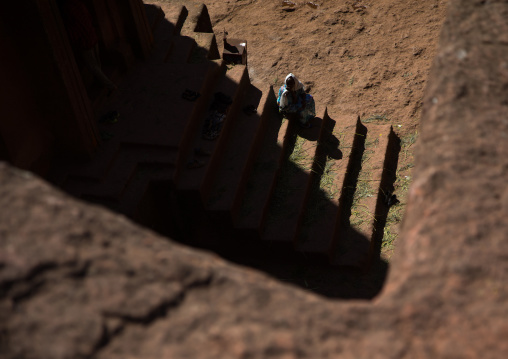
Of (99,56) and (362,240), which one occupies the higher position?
(99,56)

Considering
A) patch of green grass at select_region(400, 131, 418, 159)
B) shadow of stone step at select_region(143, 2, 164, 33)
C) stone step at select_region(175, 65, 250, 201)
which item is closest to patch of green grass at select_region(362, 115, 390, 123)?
patch of green grass at select_region(400, 131, 418, 159)

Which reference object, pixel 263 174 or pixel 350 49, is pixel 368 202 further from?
pixel 350 49

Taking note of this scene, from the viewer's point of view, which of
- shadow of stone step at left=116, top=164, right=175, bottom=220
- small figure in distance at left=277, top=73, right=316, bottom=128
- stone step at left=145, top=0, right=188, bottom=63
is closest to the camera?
shadow of stone step at left=116, top=164, right=175, bottom=220

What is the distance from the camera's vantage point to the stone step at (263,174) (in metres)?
6.78

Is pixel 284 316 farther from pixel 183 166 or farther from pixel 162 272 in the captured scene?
pixel 183 166

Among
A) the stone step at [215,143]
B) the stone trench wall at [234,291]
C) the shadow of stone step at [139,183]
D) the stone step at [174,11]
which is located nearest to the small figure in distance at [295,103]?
the stone step at [215,143]

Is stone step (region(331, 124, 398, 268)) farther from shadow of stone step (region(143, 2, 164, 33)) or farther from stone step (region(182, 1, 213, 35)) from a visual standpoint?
shadow of stone step (region(143, 2, 164, 33))

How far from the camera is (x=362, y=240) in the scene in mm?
6957

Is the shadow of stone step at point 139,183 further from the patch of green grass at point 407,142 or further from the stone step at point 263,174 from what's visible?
the patch of green grass at point 407,142

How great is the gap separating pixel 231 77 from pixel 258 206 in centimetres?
236

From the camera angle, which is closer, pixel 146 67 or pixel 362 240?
pixel 362 240

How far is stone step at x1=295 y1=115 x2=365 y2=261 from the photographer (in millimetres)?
6797

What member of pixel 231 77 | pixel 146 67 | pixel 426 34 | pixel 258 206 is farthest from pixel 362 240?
pixel 426 34

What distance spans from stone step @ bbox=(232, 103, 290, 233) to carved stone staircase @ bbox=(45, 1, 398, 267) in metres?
0.01
